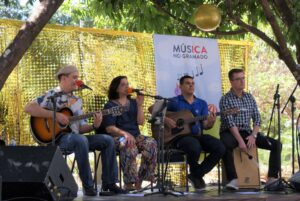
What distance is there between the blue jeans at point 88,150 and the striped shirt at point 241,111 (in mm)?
1675

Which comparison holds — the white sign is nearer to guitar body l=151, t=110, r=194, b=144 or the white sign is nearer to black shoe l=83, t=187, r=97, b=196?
guitar body l=151, t=110, r=194, b=144

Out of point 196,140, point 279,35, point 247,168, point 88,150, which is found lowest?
point 247,168

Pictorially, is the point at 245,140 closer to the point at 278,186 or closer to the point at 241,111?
the point at 241,111

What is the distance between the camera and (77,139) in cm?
707

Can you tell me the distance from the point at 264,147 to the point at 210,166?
800 mm

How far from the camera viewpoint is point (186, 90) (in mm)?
8242

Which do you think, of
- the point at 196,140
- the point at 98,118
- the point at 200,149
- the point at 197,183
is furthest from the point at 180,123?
the point at 98,118

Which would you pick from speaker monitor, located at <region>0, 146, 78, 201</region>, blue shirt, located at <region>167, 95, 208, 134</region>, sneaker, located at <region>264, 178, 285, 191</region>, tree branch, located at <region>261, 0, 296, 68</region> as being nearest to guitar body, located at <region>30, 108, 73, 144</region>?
speaker monitor, located at <region>0, 146, 78, 201</region>

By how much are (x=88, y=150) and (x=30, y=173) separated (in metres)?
1.49

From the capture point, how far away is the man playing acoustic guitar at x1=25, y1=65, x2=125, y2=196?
710 centimetres

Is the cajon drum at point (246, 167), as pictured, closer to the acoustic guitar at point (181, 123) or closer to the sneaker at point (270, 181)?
the sneaker at point (270, 181)

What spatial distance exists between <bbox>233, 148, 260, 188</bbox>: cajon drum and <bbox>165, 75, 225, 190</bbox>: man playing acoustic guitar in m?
0.34

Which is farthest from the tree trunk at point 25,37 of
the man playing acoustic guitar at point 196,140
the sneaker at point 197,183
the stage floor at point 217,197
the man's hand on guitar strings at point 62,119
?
the sneaker at point 197,183

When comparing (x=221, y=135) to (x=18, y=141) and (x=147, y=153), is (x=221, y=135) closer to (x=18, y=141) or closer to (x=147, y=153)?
(x=147, y=153)
